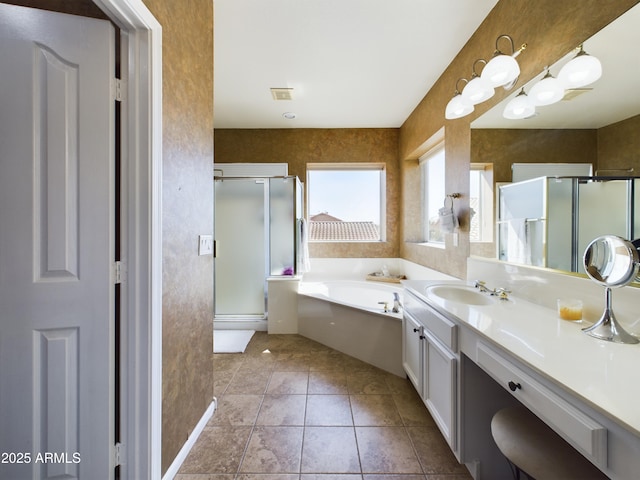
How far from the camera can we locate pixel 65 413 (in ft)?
3.18

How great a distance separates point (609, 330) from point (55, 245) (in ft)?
6.69

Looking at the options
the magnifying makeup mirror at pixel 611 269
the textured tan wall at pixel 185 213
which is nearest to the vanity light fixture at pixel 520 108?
the magnifying makeup mirror at pixel 611 269

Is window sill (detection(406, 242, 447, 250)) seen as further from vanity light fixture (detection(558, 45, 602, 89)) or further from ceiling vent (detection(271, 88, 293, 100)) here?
ceiling vent (detection(271, 88, 293, 100))

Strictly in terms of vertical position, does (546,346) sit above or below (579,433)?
above

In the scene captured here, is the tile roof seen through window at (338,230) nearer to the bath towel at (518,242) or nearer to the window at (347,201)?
the window at (347,201)

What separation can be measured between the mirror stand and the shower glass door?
2.71 meters

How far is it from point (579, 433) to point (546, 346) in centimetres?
30

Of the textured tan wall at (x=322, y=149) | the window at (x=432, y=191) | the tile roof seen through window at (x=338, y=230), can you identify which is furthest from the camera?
the tile roof seen through window at (x=338, y=230)

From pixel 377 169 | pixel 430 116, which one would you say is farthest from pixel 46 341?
pixel 377 169

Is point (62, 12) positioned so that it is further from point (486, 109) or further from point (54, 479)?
point (486, 109)

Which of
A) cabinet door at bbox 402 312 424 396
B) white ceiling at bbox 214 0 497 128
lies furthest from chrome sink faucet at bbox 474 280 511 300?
white ceiling at bbox 214 0 497 128

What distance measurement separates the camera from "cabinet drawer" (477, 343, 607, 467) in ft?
1.98

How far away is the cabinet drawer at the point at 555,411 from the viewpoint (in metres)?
0.60

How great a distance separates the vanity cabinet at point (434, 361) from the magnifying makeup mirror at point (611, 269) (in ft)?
1.65
